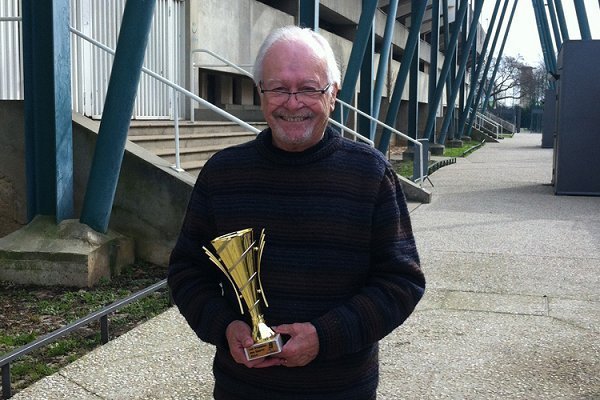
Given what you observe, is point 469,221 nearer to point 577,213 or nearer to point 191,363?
point 577,213

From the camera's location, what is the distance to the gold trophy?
1968 mm

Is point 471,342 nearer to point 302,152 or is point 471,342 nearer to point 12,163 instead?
point 302,152

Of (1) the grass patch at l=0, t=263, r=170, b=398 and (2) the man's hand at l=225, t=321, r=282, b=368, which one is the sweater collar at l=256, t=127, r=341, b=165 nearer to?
(2) the man's hand at l=225, t=321, r=282, b=368

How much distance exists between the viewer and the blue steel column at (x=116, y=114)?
6559 millimetres

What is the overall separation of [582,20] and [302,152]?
2164 cm

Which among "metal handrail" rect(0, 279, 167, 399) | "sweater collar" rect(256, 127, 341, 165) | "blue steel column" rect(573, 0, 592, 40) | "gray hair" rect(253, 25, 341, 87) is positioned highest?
"blue steel column" rect(573, 0, 592, 40)

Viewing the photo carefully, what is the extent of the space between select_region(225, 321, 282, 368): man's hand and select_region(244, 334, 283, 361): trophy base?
0.02 m

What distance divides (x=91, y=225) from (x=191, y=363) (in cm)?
256

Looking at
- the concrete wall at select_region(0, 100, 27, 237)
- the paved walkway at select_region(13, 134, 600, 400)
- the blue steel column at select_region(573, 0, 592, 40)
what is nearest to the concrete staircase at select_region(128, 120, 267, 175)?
the concrete wall at select_region(0, 100, 27, 237)

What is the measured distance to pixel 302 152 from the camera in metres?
2.17

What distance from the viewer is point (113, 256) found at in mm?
6801

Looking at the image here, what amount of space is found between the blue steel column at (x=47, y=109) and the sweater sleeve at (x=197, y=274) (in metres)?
4.76

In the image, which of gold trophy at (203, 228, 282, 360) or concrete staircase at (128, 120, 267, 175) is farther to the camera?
concrete staircase at (128, 120, 267, 175)

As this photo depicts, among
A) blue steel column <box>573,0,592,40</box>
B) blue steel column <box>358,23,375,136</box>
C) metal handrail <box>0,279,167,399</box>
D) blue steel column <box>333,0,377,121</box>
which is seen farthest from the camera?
blue steel column <box>573,0,592,40</box>
